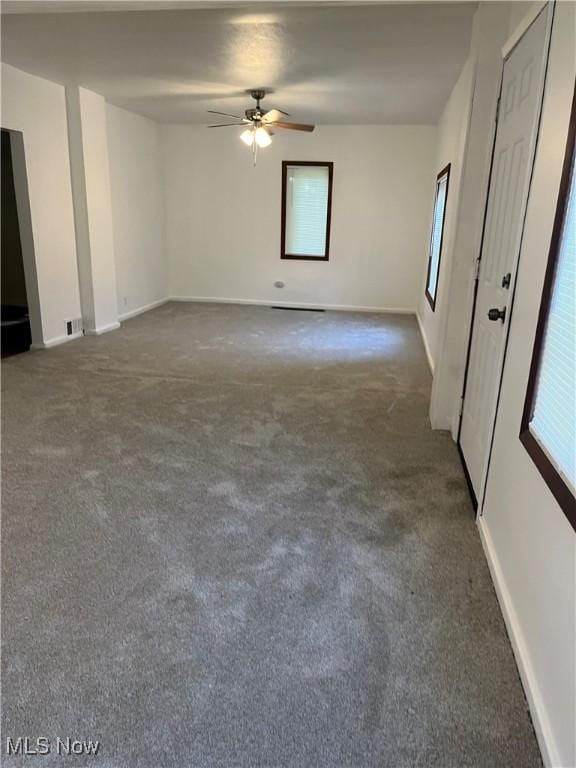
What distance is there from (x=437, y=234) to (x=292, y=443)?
12.1 feet

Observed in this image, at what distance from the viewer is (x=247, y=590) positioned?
2.00 metres

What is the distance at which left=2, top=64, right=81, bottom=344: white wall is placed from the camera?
4652 mm

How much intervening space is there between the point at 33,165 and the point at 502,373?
15.4 feet

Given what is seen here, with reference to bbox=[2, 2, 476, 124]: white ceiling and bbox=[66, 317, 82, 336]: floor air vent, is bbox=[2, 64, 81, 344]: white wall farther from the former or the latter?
bbox=[2, 2, 476, 124]: white ceiling

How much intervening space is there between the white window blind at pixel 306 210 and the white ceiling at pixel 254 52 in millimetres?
1555

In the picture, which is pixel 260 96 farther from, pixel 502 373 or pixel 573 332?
pixel 573 332

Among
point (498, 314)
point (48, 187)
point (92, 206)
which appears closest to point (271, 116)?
point (92, 206)

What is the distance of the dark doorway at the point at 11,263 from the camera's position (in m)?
5.84

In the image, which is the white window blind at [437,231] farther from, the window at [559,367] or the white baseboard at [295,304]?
the window at [559,367]

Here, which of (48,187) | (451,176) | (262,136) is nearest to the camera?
(451,176)

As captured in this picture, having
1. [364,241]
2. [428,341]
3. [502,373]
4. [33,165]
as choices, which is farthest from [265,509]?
[364,241]

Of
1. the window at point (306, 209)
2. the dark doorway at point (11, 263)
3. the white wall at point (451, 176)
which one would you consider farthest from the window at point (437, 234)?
the dark doorway at point (11, 263)

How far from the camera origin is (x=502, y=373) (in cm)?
223

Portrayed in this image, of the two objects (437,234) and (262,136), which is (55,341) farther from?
(437,234)
